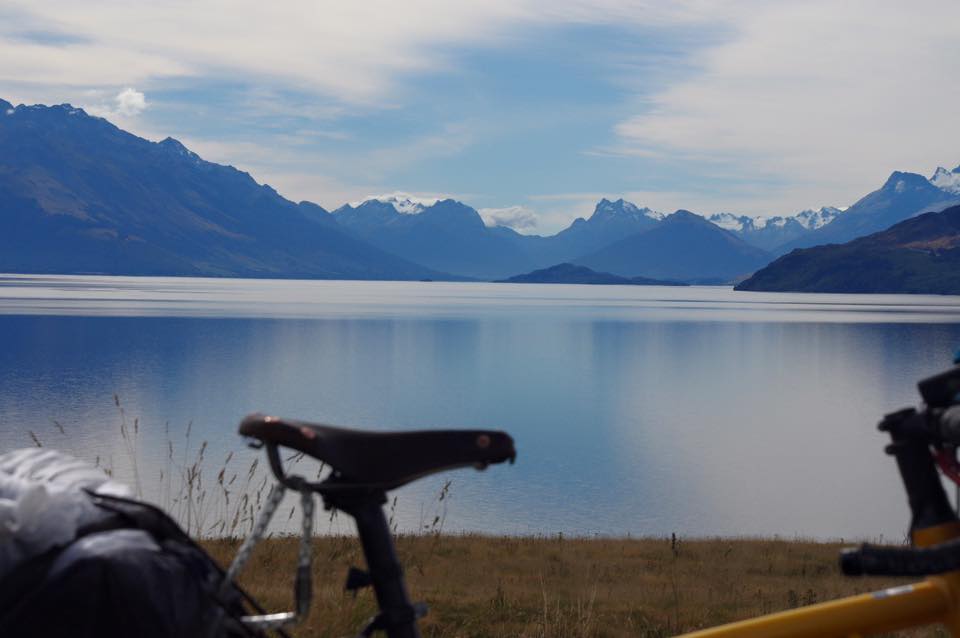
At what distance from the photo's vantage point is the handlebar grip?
2.36 meters

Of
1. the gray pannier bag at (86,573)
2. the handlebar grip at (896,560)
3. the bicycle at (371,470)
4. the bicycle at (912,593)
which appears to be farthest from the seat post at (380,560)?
the handlebar grip at (896,560)

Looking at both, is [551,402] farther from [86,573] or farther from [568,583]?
[86,573]

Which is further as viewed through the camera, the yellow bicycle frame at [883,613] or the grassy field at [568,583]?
the grassy field at [568,583]

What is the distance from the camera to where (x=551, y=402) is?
5544cm

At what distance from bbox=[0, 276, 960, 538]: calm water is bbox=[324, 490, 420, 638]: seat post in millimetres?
16336

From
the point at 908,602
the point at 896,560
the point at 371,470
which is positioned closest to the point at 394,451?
the point at 371,470

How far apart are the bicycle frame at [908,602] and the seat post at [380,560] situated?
86cm

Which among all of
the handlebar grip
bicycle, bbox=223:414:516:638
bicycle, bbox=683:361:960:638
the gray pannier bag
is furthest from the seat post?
the handlebar grip

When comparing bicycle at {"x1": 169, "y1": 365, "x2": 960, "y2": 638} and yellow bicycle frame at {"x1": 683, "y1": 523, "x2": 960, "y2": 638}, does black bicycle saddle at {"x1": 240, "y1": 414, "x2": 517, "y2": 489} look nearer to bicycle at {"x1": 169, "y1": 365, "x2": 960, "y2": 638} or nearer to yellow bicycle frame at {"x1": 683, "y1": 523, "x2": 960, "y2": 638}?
bicycle at {"x1": 169, "y1": 365, "x2": 960, "y2": 638}

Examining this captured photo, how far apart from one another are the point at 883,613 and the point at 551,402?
2088 inches

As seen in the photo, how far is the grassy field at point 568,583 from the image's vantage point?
28.3 ft

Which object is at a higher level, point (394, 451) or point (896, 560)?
point (394, 451)

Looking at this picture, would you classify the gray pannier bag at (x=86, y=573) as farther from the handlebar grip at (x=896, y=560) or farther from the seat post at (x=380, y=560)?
the handlebar grip at (x=896, y=560)

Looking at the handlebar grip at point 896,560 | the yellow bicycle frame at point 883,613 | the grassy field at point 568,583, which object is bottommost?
the grassy field at point 568,583
